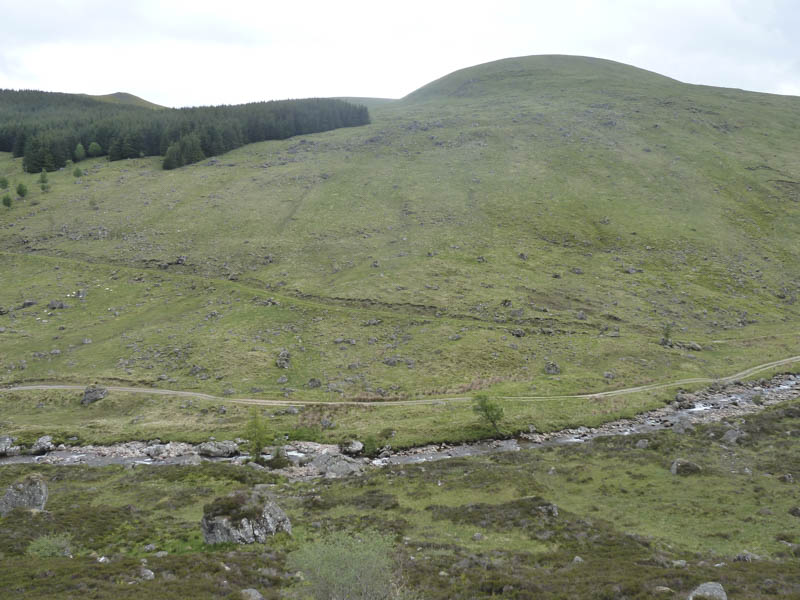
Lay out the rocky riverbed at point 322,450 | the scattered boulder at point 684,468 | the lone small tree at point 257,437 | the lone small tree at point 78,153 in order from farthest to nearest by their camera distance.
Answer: the lone small tree at point 78,153 → the lone small tree at point 257,437 → the rocky riverbed at point 322,450 → the scattered boulder at point 684,468

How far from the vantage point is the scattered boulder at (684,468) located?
44713 millimetres

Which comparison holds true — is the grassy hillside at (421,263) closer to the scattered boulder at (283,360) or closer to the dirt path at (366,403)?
the scattered boulder at (283,360)

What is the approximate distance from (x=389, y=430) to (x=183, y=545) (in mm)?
30664

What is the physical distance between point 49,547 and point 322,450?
97.6 feet

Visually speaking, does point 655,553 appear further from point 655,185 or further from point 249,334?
point 655,185

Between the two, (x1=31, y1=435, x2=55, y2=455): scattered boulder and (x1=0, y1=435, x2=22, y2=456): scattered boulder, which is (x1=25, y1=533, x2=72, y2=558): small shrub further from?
(x1=0, y1=435, x2=22, y2=456): scattered boulder

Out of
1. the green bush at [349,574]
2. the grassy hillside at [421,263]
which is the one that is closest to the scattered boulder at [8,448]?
the grassy hillside at [421,263]

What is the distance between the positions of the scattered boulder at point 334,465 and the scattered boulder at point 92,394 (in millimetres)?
37747

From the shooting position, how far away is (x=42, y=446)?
57.5 metres

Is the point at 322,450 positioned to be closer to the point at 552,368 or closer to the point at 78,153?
the point at 552,368

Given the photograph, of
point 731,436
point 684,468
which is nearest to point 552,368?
point 731,436

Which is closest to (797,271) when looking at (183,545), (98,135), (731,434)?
(731,434)

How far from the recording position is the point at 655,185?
150375mm

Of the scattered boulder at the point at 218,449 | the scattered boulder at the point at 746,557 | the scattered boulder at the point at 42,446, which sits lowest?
the scattered boulder at the point at 42,446
